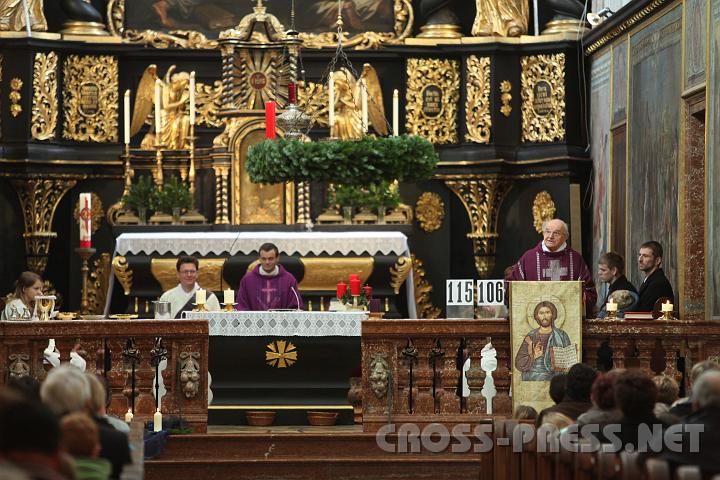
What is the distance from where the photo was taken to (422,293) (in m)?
18.4

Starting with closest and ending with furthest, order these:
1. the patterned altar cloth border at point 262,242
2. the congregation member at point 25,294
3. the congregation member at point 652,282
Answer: the congregation member at point 25,294 < the congregation member at point 652,282 < the patterned altar cloth border at point 262,242

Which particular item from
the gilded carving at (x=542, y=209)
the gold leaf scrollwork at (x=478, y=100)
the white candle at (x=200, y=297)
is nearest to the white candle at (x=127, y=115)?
the gold leaf scrollwork at (x=478, y=100)

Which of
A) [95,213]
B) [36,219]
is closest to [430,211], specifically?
[95,213]

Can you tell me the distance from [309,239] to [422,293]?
253 centimetres

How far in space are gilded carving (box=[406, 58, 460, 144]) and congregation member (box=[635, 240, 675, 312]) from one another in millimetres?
5995

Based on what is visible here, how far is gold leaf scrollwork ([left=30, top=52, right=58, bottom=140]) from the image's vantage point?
18.0 metres

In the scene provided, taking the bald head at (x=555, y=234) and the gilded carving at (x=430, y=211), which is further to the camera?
the gilded carving at (x=430, y=211)

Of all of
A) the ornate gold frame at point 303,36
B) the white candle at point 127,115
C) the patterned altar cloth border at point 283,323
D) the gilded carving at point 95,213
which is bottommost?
the patterned altar cloth border at point 283,323

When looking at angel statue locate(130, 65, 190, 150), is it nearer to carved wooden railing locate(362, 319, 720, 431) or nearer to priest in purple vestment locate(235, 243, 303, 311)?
priest in purple vestment locate(235, 243, 303, 311)

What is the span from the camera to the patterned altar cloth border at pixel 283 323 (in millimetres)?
12539

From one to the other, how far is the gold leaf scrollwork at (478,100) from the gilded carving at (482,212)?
0.54 metres

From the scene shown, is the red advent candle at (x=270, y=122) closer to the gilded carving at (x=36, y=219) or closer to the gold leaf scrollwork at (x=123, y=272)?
the gold leaf scrollwork at (x=123, y=272)

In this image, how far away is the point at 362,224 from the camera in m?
17.4

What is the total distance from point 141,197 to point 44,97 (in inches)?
72.1
